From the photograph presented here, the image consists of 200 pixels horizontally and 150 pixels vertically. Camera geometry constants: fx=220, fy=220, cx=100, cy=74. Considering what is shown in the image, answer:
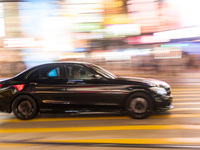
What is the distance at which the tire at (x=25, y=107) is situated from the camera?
547cm

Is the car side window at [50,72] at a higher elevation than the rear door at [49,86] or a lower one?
higher

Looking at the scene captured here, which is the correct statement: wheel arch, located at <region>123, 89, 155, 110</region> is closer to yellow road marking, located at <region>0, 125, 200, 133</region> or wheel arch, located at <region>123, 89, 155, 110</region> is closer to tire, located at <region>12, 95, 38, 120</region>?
yellow road marking, located at <region>0, 125, 200, 133</region>

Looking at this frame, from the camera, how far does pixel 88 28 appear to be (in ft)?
89.6

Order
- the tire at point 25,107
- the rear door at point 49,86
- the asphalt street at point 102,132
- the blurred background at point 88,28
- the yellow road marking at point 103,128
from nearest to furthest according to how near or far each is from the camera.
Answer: the asphalt street at point 102,132 < the yellow road marking at point 103,128 < the rear door at point 49,86 < the tire at point 25,107 < the blurred background at point 88,28

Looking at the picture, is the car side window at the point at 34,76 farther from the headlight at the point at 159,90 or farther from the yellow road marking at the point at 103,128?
the headlight at the point at 159,90

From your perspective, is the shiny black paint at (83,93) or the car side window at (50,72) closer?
the shiny black paint at (83,93)

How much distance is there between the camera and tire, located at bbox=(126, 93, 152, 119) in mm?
5270

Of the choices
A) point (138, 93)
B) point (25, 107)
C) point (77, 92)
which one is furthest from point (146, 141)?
point (25, 107)

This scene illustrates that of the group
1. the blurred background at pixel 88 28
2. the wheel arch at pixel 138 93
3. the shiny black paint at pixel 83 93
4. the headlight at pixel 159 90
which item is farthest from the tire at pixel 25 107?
the blurred background at pixel 88 28

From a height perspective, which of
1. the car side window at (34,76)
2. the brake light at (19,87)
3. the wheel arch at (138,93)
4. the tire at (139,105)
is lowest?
the tire at (139,105)

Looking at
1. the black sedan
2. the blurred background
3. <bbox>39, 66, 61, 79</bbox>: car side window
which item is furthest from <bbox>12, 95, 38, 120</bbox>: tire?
the blurred background

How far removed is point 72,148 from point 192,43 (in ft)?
87.0

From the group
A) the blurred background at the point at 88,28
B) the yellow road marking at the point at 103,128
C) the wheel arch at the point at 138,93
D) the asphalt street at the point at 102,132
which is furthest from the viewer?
the blurred background at the point at 88,28

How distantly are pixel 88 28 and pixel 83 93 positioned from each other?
22.9 meters
